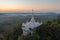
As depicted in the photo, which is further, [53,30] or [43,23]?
[43,23]

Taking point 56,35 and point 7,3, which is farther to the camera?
point 7,3

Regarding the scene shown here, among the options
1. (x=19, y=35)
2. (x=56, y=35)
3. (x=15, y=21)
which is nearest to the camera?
(x=56, y=35)

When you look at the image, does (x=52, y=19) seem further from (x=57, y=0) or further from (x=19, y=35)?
(x=19, y=35)

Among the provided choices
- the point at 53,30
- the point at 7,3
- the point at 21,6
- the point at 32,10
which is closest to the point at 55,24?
the point at 53,30

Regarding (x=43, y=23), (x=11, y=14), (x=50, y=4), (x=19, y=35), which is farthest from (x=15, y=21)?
(x=50, y=4)

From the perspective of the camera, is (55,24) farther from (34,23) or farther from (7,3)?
(7,3)

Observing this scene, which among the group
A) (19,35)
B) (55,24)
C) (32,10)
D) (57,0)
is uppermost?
(57,0)

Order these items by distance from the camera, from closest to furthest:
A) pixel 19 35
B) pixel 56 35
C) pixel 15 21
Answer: pixel 56 35 → pixel 19 35 → pixel 15 21

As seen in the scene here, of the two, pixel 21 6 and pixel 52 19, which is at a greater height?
pixel 21 6

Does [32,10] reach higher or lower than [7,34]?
higher
